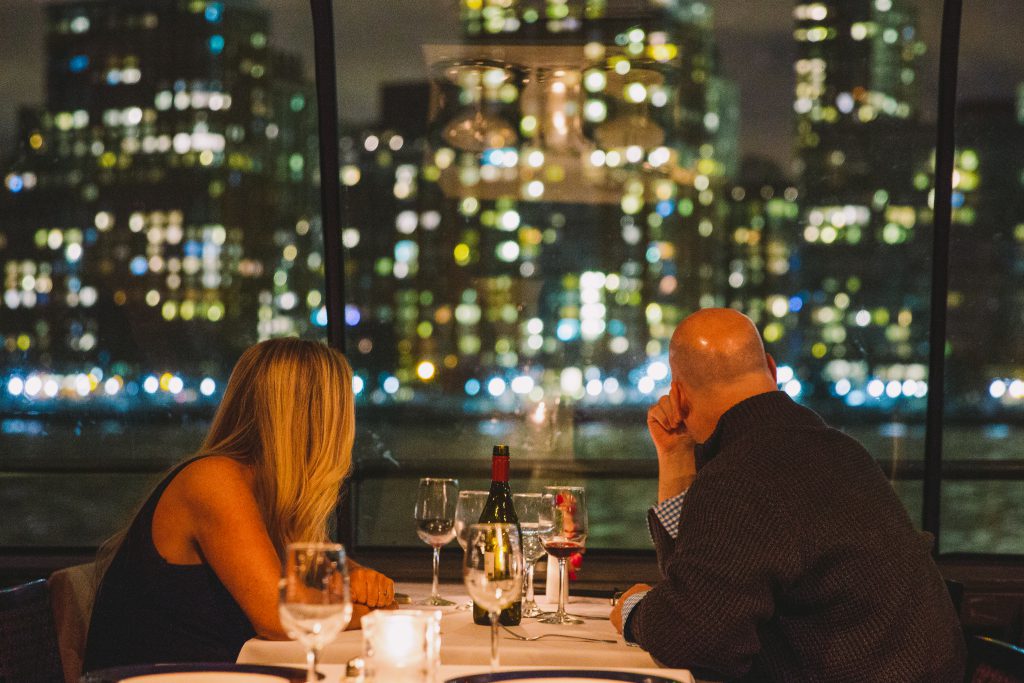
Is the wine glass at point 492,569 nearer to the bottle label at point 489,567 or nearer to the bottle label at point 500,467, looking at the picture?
the bottle label at point 489,567

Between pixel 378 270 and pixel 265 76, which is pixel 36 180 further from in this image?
pixel 378 270

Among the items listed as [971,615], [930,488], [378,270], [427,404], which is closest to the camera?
[971,615]

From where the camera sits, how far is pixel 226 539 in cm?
203

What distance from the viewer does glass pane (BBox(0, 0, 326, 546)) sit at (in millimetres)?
4520

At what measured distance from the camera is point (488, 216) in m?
4.88

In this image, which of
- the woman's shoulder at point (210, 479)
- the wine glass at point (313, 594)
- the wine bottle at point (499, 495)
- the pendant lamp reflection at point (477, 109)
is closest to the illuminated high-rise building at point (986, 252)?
the pendant lamp reflection at point (477, 109)

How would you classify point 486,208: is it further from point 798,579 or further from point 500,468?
point 798,579

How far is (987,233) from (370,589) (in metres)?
3.16

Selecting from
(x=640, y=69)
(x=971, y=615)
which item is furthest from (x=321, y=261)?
(x=971, y=615)

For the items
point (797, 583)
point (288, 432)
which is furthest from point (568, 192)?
point (797, 583)

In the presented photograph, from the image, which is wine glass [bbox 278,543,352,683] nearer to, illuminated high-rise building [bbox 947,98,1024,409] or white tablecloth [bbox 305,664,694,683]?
white tablecloth [bbox 305,664,694,683]

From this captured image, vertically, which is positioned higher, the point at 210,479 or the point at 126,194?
the point at 126,194

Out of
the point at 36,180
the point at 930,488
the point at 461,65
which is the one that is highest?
the point at 461,65

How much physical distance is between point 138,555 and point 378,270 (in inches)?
156
